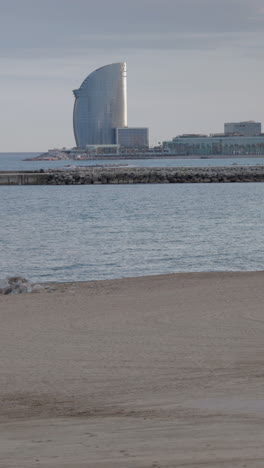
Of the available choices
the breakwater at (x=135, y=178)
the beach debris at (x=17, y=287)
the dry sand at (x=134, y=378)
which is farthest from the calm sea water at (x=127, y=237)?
the breakwater at (x=135, y=178)

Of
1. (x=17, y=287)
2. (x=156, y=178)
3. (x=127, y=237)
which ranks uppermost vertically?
(x=156, y=178)

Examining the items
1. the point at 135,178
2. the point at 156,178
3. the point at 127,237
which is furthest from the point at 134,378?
the point at 135,178

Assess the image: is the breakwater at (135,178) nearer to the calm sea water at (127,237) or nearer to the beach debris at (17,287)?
the calm sea water at (127,237)

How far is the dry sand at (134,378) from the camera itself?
15.6ft

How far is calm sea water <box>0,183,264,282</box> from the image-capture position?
55.1 ft

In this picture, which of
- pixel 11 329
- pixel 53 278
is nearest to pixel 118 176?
pixel 53 278

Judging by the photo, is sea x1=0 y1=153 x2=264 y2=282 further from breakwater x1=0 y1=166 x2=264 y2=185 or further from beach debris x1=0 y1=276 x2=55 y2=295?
breakwater x1=0 y1=166 x2=264 y2=185

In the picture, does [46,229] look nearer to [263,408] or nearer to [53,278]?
[53,278]

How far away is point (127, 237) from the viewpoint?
23.6m

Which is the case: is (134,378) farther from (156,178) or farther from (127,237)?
(156,178)

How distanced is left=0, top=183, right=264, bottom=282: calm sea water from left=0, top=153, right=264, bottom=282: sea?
0.06 ft

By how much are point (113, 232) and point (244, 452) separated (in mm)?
21103

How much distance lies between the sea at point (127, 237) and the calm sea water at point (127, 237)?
2 cm

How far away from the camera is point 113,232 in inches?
1006
